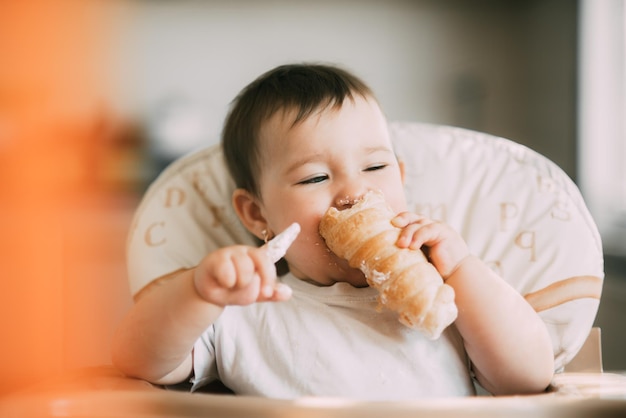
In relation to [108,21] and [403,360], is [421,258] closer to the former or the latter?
[403,360]

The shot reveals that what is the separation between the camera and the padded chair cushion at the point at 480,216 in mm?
901

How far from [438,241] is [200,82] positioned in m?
1.76

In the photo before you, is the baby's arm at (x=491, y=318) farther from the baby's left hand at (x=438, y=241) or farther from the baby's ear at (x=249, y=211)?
the baby's ear at (x=249, y=211)

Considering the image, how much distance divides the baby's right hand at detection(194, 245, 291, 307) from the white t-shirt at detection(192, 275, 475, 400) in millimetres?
193

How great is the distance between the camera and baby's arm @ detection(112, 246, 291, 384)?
643mm

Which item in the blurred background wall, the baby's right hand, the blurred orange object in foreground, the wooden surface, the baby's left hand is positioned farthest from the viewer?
the blurred background wall

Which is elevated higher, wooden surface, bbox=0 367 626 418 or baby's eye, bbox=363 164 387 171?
baby's eye, bbox=363 164 387 171

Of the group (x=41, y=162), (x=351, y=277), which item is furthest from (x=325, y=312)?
(x=41, y=162)

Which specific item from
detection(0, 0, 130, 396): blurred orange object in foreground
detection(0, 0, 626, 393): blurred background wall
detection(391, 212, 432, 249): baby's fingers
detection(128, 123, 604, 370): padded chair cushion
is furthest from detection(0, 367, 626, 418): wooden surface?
detection(0, 0, 626, 393): blurred background wall

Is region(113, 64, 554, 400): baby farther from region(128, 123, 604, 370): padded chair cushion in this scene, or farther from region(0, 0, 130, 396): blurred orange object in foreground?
region(0, 0, 130, 396): blurred orange object in foreground

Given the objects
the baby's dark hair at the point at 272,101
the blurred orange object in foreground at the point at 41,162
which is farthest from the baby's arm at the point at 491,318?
the blurred orange object in foreground at the point at 41,162

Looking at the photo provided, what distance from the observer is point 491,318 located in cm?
76

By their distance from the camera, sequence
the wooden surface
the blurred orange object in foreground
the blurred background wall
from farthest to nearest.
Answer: the blurred background wall
the blurred orange object in foreground
the wooden surface

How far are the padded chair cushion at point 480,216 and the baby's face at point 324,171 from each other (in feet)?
0.56
